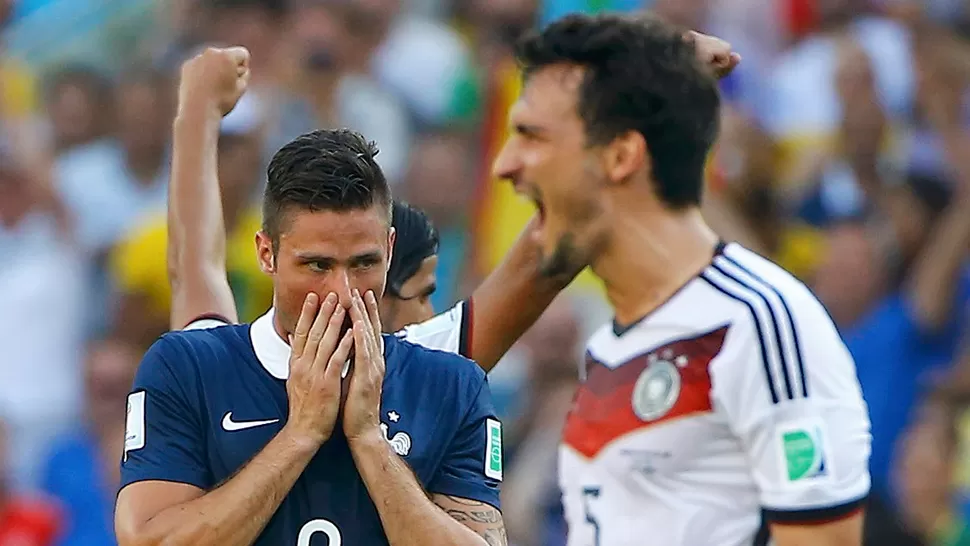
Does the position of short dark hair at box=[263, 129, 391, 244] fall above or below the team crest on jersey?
above

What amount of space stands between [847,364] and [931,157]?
4476 millimetres

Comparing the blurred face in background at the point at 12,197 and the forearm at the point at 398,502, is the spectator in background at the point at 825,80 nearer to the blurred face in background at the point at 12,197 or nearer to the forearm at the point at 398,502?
the blurred face in background at the point at 12,197

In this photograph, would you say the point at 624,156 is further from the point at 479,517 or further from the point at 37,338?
the point at 37,338

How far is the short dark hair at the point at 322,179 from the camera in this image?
11.9ft

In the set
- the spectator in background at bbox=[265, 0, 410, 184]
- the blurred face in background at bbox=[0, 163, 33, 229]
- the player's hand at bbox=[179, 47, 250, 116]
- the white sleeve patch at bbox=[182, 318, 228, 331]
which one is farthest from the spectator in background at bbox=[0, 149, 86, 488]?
the white sleeve patch at bbox=[182, 318, 228, 331]

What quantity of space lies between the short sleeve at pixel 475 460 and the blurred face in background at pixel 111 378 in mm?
4942

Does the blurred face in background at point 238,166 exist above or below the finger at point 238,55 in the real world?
Answer: above

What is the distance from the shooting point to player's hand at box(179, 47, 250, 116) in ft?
15.9

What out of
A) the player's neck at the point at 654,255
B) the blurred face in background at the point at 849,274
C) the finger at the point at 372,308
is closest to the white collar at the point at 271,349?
the finger at the point at 372,308

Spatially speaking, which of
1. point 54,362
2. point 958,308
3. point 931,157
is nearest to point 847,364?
point 958,308

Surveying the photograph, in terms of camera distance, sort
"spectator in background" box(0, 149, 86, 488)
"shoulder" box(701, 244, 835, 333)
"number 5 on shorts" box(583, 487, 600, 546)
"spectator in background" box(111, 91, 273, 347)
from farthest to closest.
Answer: "spectator in background" box(0, 149, 86, 488)
"spectator in background" box(111, 91, 273, 347)
"number 5 on shorts" box(583, 487, 600, 546)
"shoulder" box(701, 244, 835, 333)

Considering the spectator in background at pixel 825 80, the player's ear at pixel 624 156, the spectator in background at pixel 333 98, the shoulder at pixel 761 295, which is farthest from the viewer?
the spectator in background at pixel 333 98

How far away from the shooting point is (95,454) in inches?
337

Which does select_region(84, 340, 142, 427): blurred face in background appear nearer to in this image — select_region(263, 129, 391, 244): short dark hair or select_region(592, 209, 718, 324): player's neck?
select_region(592, 209, 718, 324): player's neck
